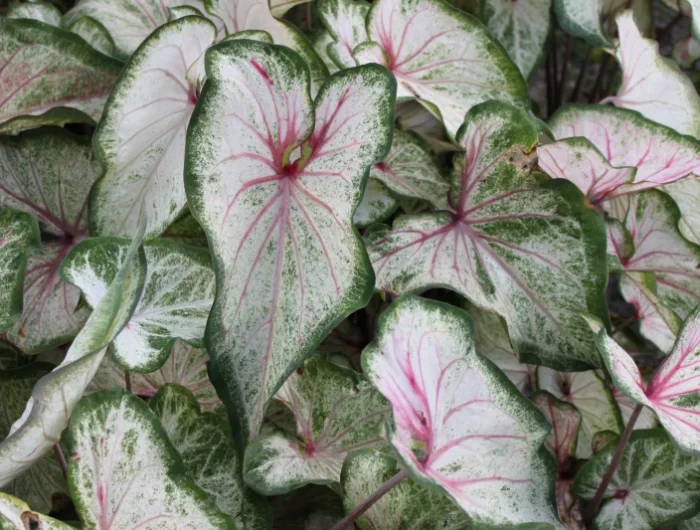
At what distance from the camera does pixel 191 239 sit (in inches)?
40.1

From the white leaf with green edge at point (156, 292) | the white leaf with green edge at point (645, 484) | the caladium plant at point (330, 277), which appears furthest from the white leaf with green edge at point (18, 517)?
the white leaf with green edge at point (645, 484)

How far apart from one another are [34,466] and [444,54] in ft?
2.25

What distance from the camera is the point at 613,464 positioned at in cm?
81

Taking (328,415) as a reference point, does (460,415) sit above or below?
above

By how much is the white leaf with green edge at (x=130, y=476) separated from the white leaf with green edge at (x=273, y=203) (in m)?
0.09

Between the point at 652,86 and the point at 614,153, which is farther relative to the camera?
the point at 652,86

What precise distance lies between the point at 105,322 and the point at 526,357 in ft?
1.54

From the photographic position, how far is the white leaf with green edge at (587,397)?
42.4 inches

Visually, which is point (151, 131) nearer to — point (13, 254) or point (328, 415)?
point (13, 254)

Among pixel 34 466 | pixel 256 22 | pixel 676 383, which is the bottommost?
pixel 34 466

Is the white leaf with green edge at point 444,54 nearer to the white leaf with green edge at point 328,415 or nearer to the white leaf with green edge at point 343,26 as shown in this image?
the white leaf with green edge at point 343,26

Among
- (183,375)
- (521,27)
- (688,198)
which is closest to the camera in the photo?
(183,375)

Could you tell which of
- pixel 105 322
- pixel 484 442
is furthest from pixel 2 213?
pixel 484 442

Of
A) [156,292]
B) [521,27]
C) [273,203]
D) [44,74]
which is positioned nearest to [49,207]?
[44,74]
